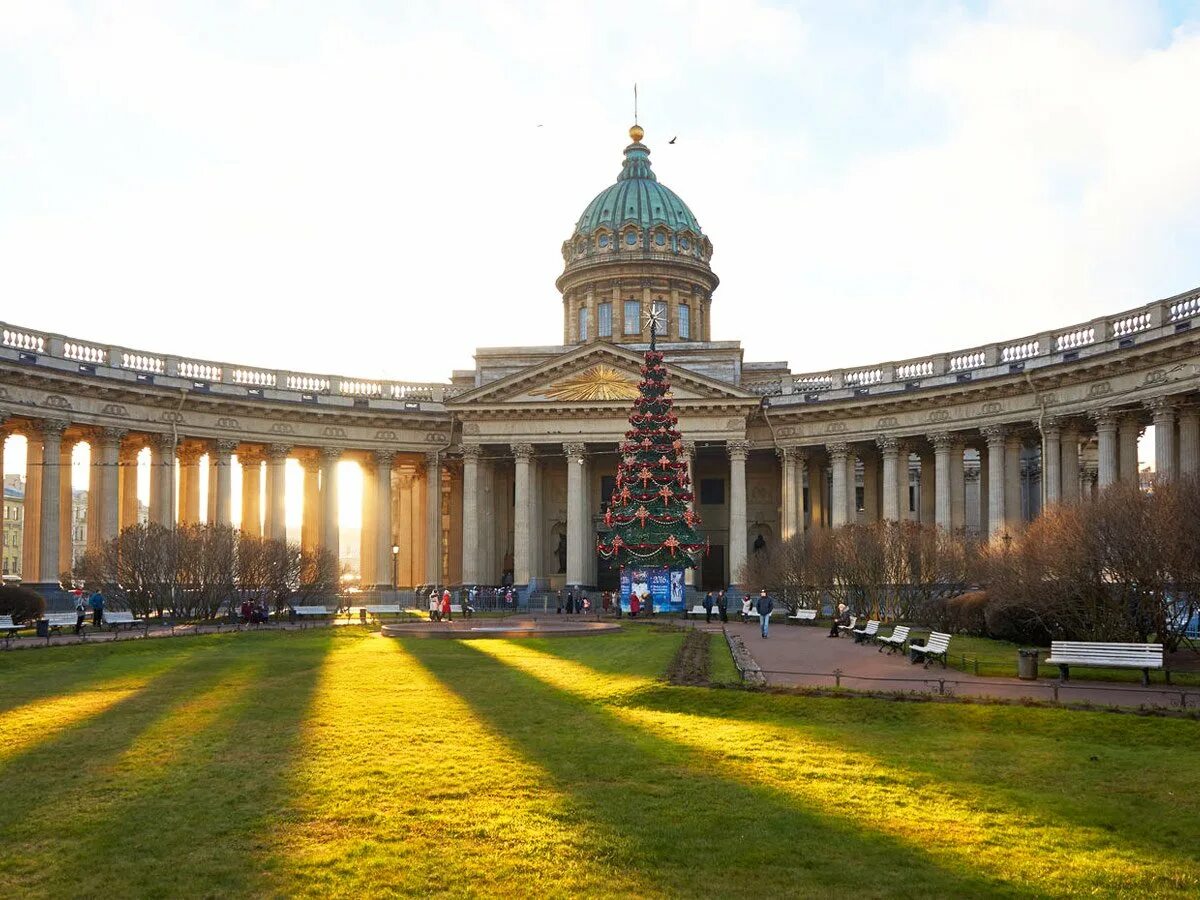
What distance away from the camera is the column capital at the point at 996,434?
5675 centimetres

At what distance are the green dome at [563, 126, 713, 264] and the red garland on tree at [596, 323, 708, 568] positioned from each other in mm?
40863

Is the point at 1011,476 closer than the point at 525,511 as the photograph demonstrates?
Yes

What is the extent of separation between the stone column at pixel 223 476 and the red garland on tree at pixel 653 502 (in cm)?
2584

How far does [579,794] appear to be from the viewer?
13.3 metres

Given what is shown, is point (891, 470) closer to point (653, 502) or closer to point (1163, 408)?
point (1163, 408)

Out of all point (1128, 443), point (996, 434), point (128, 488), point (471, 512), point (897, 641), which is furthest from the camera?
point (471, 512)

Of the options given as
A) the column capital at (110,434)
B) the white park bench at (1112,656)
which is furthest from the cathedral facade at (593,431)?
the white park bench at (1112,656)

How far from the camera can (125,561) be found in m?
43.2

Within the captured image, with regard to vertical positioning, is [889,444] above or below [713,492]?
above

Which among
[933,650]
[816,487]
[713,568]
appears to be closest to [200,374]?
[713,568]

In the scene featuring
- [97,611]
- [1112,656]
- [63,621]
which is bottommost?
[63,621]

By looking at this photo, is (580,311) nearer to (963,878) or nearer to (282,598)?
(282,598)

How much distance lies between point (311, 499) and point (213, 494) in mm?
8518

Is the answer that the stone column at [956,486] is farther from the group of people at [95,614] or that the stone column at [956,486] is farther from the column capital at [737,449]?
the group of people at [95,614]
